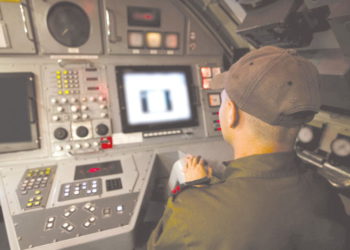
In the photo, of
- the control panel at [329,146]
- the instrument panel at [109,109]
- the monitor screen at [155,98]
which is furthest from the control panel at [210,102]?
the control panel at [329,146]

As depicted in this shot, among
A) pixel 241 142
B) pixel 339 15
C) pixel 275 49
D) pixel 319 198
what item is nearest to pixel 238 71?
pixel 275 49

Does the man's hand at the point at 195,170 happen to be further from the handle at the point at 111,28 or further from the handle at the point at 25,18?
the handle at the point at 25,18

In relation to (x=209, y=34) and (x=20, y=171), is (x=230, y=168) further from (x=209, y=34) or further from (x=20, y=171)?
(x=209, y=34)

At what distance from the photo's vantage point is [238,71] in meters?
0.83

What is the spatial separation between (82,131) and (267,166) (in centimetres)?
139

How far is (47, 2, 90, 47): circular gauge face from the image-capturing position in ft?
5.50

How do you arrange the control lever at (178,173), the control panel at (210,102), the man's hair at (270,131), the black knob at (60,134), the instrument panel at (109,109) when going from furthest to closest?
1. the control panel at (210,102)
2. the black knob at (60,134)
3. the control lever at (178,173)
4. the instrument panel at (109,109)
5. the man's hair at (270,131)

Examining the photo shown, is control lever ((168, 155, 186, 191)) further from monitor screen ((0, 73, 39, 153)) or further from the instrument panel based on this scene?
monitor screen ((0, 73, 39, 153))

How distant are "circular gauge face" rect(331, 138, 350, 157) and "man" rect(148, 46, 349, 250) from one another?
0.86 metres

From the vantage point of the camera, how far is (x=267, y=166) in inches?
29.5

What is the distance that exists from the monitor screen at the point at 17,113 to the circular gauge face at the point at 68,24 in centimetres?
38

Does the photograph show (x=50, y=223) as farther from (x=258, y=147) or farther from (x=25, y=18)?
(x=25, y=18)

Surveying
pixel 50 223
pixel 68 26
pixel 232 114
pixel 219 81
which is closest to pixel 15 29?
pixel 68 26

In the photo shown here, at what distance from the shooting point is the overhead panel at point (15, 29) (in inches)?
61.2
